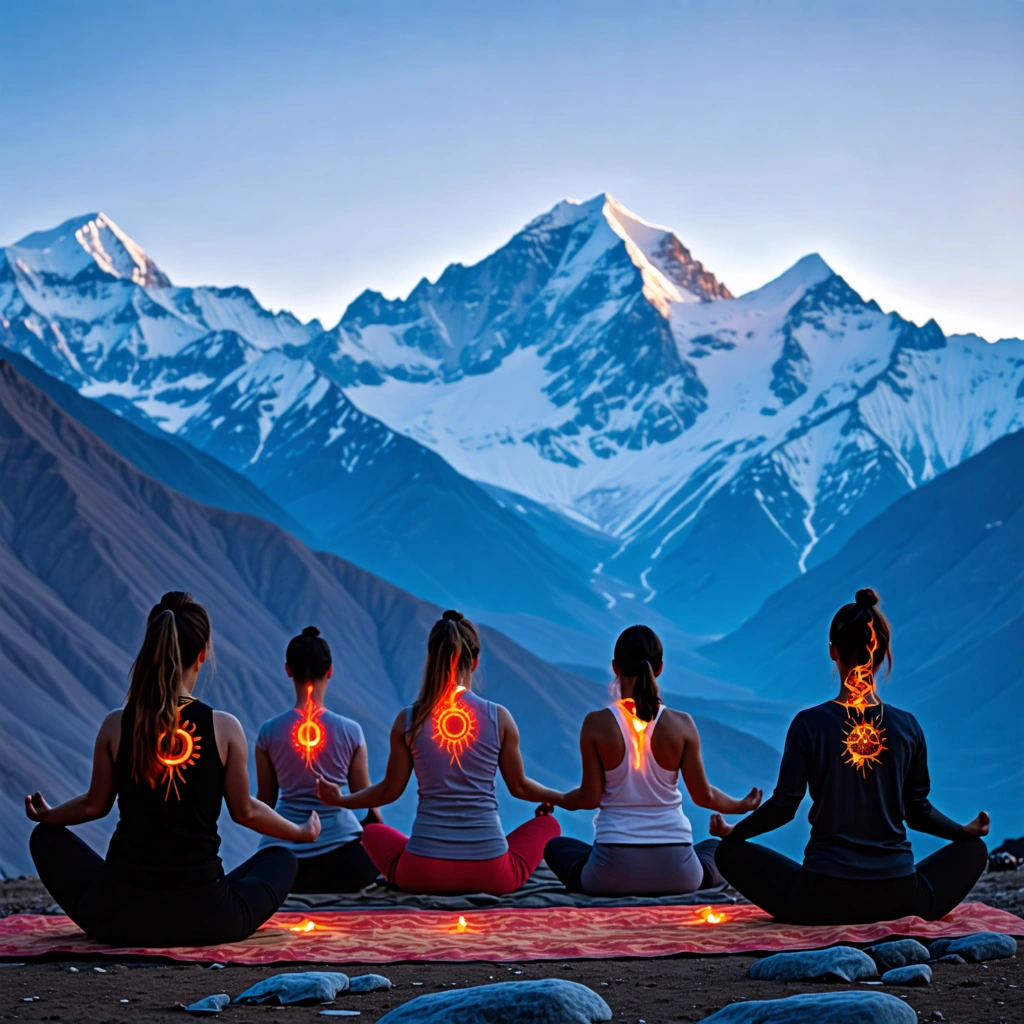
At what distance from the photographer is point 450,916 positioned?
10.6 m

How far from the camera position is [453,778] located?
11.1 meters

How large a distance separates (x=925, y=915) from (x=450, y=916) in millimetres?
2856

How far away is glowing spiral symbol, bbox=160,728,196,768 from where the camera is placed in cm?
920

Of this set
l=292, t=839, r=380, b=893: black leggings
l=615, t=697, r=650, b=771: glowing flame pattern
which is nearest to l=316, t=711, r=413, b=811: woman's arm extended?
l=292, t=839, r=380, b=893: black leggings

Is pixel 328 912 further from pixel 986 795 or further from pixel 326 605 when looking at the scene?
pixel 986 795

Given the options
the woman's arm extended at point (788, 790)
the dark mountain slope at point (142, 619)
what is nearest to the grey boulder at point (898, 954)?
the woman's arm extended at point (788, 790)

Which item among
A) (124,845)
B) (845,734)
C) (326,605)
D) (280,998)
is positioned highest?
(326,605)

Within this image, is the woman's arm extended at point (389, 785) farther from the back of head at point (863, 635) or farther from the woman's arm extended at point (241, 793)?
the back of head at point (863, 635)

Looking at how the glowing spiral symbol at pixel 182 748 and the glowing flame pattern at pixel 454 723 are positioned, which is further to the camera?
the glowing flame pattern at pixel 454 723

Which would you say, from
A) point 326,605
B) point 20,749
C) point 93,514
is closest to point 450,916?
point 20,749

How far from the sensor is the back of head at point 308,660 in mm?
11625

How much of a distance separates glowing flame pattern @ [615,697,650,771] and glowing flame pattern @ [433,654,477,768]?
0.97 meters

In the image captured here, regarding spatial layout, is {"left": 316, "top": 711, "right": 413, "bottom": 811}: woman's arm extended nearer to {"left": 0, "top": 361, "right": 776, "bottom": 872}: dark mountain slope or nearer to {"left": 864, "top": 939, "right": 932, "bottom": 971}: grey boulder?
{"left": 864, "top": 939, "right": 932, "bottom": 971}: grey boulder

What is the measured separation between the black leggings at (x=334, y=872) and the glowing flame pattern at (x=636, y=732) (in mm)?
2211
